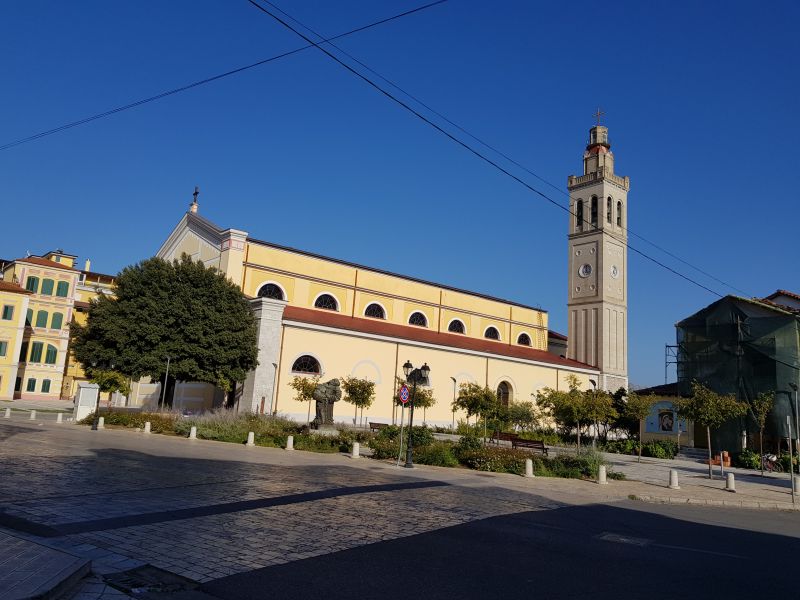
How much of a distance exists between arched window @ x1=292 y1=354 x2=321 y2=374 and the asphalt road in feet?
83.6

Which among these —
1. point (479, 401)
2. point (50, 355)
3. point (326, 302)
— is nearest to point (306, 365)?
point (326, 302)

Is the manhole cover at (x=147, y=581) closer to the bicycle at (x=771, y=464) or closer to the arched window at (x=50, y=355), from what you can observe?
the bicycle at (x=771, y=464)

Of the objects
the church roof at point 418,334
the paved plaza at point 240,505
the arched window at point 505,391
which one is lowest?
the paved plaza at point 240,505

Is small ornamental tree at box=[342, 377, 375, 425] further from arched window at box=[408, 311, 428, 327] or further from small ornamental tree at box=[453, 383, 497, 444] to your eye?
arched window at box=[408, 311, 428, 327]

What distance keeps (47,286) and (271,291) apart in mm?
28327

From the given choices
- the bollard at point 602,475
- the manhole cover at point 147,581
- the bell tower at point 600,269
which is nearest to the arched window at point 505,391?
the bell tower at point 600,269

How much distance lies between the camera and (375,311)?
1705 inches

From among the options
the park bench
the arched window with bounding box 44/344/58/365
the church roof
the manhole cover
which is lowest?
the manhole cover

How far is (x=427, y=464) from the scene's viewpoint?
64.4 ft

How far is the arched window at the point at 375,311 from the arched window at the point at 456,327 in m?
6.51

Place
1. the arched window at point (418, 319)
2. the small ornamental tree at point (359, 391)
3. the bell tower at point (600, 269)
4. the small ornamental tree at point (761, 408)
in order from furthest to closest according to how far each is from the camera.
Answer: the bell tower at point (600, 269)
the arched window at point (418, 319)
the small ornamental tree at point (359, 391)
the small ornamental tree at point (761, 408)

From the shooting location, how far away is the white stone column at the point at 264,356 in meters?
32.5

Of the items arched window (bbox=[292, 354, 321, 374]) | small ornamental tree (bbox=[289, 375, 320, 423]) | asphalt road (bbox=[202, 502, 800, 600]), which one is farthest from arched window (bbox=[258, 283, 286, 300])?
asphalt road (bbox=[202, 502, 800, 600])

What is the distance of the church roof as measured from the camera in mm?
36438
